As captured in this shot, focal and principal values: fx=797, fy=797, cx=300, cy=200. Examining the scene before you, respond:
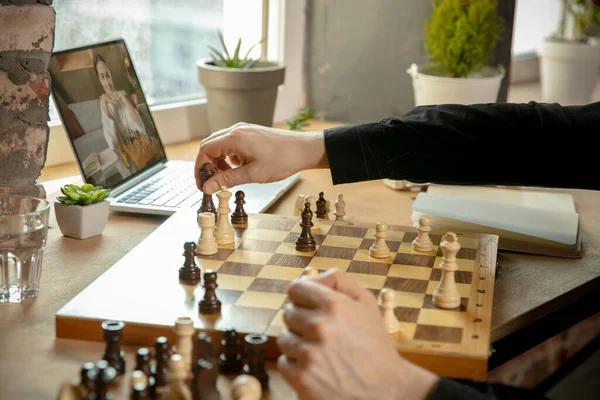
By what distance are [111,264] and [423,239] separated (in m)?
0.58

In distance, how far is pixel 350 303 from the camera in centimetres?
98

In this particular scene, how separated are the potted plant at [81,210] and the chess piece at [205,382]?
2.30 ft

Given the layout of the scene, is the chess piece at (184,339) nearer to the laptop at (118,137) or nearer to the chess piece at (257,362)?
the chess piece at (257,362)

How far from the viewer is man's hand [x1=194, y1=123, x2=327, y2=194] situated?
1.59 meters

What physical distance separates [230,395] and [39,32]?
38.5 inches

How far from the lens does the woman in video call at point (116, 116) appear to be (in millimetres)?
1883

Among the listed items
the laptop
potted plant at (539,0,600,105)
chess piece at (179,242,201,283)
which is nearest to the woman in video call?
the laptop

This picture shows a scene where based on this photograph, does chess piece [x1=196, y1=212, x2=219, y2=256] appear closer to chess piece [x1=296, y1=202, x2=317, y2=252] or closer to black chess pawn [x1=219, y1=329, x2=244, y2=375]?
chess piece [x1=296, y1=202, x2=317, y2=252]

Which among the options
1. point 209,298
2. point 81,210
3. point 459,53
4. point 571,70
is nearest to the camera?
point 209,298

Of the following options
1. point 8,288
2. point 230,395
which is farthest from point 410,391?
point 8,288

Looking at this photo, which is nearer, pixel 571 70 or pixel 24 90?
pixel 24 90

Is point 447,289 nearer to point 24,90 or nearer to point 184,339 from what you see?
point 184,339

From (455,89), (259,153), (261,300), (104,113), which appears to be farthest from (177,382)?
(455,89)

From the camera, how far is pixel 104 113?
1.88m
